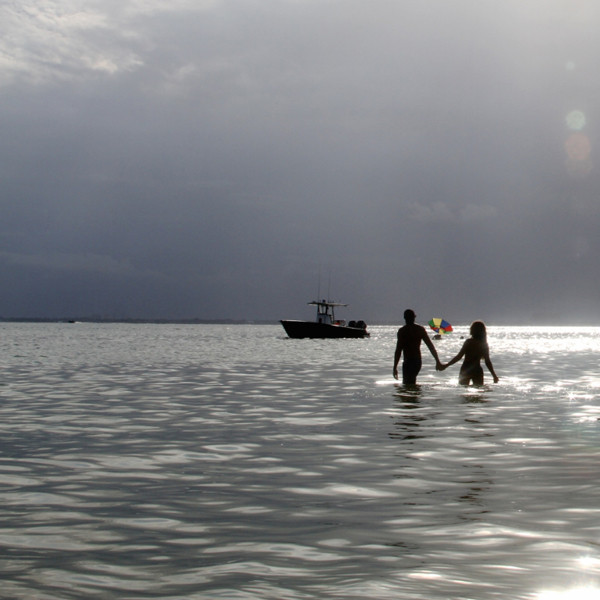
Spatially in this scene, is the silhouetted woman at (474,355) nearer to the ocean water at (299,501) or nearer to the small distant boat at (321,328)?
the ocean water at (299,501)

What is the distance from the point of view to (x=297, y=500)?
8273 mm

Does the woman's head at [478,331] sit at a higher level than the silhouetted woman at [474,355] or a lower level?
higher

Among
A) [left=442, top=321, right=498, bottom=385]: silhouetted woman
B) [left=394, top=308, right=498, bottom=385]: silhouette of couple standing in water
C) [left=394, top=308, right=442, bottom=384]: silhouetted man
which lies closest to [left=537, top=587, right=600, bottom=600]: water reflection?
[left=394, top=308, right=498, bottom=385]: silhouette of couple standing in water

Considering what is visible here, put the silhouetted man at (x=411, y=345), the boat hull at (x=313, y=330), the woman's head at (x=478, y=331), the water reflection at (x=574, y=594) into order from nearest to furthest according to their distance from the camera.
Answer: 1. the water reflection at (x=574, y=594)
2. the woman's head at (x=478, y=331)
3. the silhouetted man at (x=411, y=345)
4. the boat hull at (x=313, y=330)

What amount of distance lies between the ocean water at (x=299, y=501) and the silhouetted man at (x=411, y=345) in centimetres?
169

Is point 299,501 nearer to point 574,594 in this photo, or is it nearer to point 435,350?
point 574,594

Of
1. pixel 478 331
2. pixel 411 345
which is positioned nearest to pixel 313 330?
pixel 411 345

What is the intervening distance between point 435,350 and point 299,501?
11.2m

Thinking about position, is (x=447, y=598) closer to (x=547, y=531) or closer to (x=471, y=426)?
(x=547, y=531)

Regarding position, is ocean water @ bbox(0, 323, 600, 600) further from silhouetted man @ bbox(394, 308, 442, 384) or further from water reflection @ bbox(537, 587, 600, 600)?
silhouetted man @ bbox(394, 308, 442, 384)

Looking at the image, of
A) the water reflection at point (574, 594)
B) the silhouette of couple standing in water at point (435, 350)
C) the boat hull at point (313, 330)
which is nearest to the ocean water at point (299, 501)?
the water reflection at point (574, 594)

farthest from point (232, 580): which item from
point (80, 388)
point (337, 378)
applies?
point (337, 378)

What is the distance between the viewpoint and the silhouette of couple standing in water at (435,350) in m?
19.2

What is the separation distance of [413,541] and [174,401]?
13.5m
